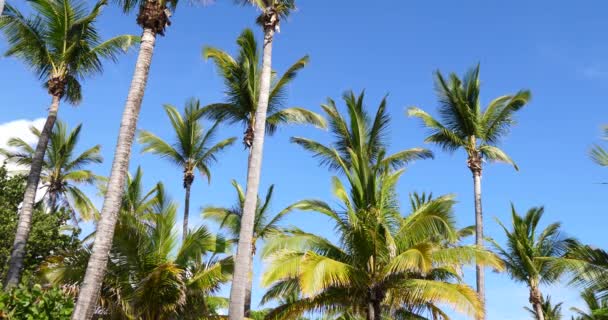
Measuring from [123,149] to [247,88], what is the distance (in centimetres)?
879

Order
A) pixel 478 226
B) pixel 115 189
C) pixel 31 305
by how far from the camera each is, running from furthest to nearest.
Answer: pixel 478 226 → pixel 115 189 → pixel 31 305

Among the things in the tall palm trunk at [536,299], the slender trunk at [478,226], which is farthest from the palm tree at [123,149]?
the tall palm trunk at [536,299]

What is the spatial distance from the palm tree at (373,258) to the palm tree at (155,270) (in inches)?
74.9

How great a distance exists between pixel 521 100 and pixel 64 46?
55.4 feet

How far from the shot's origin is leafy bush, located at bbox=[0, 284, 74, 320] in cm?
721

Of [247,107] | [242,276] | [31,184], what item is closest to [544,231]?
[247,107]

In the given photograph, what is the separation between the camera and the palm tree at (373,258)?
13.0m

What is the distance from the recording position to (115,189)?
9.77 metres

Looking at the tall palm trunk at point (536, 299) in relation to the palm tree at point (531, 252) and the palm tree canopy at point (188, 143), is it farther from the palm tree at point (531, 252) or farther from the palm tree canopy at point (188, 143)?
the palm tree canopy at point (188, 143)

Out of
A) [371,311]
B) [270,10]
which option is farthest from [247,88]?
[371,311]

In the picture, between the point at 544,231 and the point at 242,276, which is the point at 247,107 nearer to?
the point at 242,276

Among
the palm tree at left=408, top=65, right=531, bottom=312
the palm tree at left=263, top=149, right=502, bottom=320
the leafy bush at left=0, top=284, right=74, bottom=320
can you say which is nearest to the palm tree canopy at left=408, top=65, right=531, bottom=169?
the palm tree at left=408, top=65, right=531, bottom=312

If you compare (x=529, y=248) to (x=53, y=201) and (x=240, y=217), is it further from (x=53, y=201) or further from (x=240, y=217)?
(x=53, y=201)

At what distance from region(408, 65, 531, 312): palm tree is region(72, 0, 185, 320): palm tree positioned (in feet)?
42.1
